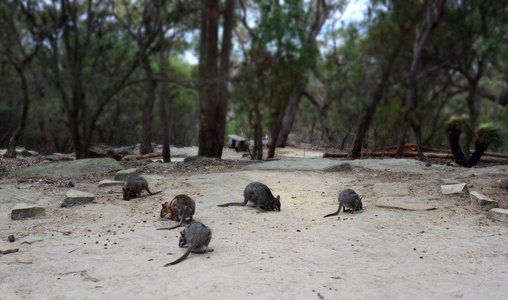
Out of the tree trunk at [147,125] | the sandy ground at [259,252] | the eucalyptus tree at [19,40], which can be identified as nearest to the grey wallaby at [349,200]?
the sandy ground at [259,252]

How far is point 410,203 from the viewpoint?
22.9 ft

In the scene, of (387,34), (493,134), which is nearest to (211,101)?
(493,134)

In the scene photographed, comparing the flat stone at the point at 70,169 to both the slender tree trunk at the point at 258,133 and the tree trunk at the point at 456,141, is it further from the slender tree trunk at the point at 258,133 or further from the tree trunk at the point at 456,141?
the tree trunk at the point at 456,141

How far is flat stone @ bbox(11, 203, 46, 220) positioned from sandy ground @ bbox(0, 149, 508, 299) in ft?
0.44

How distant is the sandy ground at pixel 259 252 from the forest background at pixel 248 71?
18.6 feet

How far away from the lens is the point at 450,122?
35.0 ft

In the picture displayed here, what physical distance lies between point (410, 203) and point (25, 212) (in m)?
5.81

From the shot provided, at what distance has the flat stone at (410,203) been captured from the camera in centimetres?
676

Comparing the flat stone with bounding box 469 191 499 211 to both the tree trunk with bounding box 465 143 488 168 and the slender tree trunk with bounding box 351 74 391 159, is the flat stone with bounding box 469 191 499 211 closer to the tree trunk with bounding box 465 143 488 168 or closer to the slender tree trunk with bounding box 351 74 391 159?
the tree trunk with bounding box 465 143 488 168

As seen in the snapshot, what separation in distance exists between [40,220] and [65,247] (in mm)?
1425

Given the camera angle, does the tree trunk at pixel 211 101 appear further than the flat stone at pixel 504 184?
Yes

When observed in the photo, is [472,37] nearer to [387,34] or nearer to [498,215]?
[387,34]

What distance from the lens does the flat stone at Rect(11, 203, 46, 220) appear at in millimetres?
5984

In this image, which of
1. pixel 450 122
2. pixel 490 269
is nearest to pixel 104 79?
pixel 450 122
